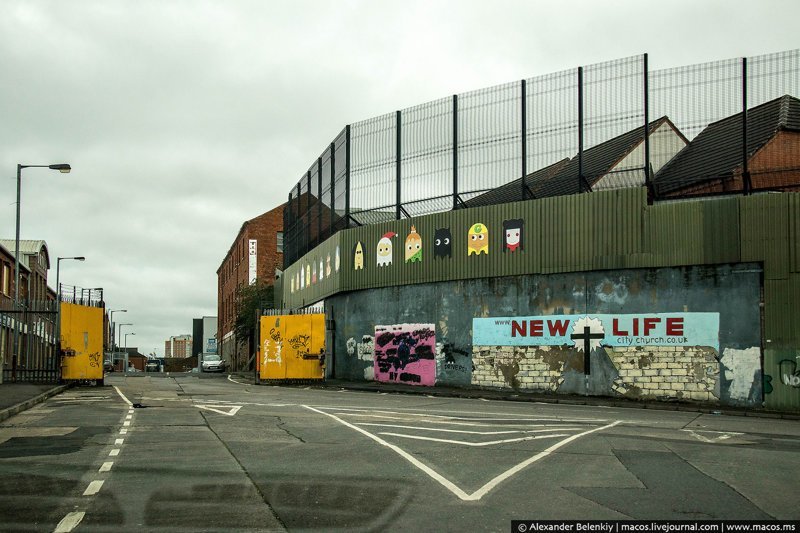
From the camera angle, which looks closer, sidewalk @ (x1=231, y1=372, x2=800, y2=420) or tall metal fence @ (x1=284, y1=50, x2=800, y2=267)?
sidewalk @ (x1=231, y1=372, x2=800, y2=420)

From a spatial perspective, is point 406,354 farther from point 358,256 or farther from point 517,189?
point 517,189

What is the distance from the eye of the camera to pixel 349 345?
117ft

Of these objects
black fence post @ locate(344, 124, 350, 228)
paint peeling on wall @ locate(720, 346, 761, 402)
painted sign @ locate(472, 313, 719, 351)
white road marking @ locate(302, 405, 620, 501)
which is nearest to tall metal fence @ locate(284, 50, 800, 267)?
Result: black fence post @ locate(344, 124, 350, 228)

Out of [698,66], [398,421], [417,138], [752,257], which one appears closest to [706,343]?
[752,257]

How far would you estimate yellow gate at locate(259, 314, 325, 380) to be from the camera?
34000mm

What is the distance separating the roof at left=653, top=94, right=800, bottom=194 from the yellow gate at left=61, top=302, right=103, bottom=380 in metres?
21.4

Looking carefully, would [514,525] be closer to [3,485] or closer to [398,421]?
[3,485]

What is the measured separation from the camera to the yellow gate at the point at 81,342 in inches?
1237

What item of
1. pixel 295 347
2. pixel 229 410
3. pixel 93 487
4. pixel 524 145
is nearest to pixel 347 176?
pixel 295 347

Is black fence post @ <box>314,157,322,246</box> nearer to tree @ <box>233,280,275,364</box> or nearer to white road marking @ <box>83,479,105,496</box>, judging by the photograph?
tree @ <box>233,280,275,364</box>

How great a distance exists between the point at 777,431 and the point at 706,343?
832 cm

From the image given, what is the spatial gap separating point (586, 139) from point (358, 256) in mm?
11377

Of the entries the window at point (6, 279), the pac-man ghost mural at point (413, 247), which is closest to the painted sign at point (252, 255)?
the window at point (6, 279)

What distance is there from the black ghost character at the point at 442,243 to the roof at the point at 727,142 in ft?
25.3
